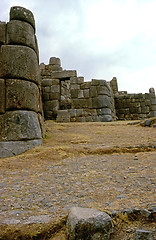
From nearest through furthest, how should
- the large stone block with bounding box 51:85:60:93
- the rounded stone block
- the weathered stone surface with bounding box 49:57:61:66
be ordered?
1. the rounded stone block
2. the large stone block with bounding box 51:85:60:93
3. the weathered stone surface with bounding box 49:57:61:66

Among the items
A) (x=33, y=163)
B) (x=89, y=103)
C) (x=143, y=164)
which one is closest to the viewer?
(x=143, y=164)

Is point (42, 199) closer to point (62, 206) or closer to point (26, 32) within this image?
point (62, 206)

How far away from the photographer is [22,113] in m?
3.88

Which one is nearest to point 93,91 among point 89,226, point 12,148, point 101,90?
point 101,90

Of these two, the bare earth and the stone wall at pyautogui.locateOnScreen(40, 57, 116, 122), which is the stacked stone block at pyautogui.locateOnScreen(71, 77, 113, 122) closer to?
the stone wall at pyautogui.locateOnScreen(40, 57, 116, 122)

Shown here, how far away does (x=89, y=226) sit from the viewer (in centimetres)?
125

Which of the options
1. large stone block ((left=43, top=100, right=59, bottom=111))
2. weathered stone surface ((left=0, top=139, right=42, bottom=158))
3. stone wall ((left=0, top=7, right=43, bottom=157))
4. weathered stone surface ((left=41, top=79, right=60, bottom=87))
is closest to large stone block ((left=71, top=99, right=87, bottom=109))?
large stone block ((left=43, top=100, right=59, bottom=111))

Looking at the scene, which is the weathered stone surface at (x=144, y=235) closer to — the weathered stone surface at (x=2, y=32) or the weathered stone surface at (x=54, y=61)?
the weathered stone surface at (x=2, y=32)

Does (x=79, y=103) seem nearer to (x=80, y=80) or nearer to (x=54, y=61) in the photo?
(x=80, y=80)

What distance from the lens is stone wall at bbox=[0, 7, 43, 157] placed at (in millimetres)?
3715

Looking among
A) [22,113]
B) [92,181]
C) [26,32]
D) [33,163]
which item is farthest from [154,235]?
[26,32]

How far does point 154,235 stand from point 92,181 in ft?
3.20

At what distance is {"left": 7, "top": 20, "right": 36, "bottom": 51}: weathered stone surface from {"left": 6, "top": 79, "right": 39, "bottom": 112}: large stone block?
0.96m

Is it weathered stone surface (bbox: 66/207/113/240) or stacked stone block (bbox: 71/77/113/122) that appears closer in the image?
weathered stone surface (bbox: 66/207/113/240)
